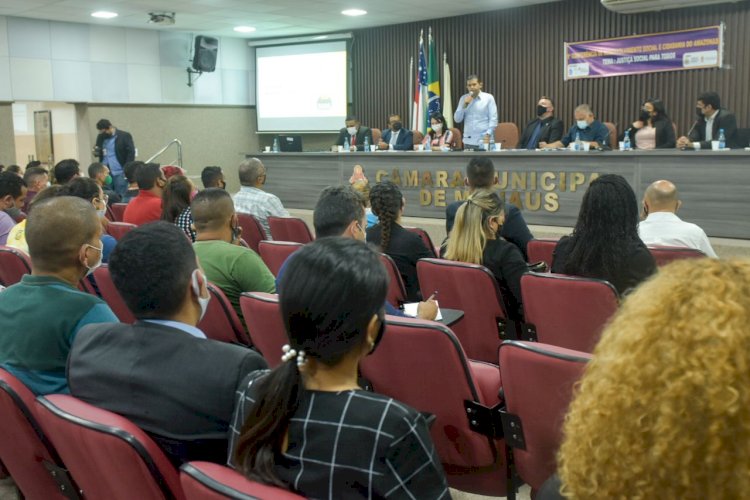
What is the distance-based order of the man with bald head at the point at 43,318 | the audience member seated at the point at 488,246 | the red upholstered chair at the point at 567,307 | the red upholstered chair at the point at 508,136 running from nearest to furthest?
the man with bald head at the point at 43,318 → the red upholstered chair at the point at 567,307 → the audience member seated at the point at 488,246 → the red upholstered chair at the point at 508,136

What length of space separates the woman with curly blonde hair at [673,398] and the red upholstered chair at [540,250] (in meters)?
3.22

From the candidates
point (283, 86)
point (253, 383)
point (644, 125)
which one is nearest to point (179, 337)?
point (253, 383)

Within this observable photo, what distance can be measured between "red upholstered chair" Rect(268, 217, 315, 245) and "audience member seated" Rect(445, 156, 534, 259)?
1.06 meters

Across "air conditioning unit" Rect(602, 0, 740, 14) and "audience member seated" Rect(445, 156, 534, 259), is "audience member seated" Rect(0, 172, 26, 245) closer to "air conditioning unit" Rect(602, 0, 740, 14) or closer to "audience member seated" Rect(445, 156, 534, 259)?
"audience member seated" Rect(445, 156, 534, 259)

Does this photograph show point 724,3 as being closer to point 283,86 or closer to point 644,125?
point 644,125

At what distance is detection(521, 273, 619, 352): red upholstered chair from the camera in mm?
2545

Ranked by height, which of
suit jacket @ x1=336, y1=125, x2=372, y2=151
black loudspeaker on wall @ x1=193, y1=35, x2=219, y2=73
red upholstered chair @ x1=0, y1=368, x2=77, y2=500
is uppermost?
black loudspeaker on wall @ x1=193, y1=35, x2=219, y2=73

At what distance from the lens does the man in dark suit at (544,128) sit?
8.45m

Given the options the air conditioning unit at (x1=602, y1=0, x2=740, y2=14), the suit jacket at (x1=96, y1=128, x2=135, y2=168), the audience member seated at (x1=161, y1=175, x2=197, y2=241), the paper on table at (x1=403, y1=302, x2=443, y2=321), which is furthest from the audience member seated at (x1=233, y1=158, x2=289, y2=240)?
the suit jacket at (x1=96, y1=128, x2=135, y2=168)

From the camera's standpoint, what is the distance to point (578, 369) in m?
1.67

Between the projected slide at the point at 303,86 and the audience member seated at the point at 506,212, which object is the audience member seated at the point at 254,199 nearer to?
the audience member seated at the point at 506,212

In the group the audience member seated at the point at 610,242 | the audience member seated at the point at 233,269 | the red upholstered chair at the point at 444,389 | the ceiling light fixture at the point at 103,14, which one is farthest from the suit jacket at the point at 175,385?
the ceiling light fixture at the point at 103,14

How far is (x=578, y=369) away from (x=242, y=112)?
42.5 feet

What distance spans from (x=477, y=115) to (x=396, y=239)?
599 cm
